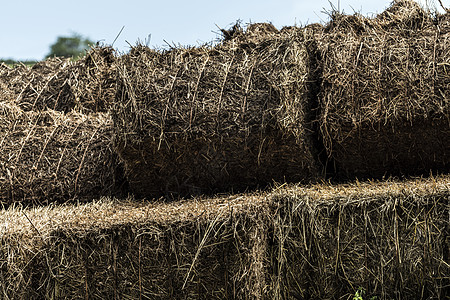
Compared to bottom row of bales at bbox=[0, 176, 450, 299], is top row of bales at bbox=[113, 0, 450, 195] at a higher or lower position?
higher

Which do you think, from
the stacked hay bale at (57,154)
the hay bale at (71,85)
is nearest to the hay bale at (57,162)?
the stacked hay bale at (57,154)

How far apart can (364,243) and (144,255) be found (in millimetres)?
1320

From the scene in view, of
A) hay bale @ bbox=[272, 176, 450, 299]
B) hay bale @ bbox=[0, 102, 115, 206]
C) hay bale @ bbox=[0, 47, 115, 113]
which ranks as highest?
hay bale @ bbox=[0, 47, 115, 113]

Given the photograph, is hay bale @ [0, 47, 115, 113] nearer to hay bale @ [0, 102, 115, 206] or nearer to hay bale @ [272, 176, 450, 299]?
hay bale @ [0, 102, 115, 206]

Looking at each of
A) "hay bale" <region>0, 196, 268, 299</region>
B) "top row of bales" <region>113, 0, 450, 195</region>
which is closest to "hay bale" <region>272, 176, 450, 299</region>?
"hay bale" <region>0, 196, 268, 299</region>

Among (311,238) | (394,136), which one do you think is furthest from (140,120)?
(394,136)

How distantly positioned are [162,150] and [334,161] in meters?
1.28

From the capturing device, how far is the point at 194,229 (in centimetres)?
328

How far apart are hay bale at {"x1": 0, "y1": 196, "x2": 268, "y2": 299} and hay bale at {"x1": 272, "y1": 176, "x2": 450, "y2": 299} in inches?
7.4

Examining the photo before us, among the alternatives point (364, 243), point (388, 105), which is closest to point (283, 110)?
point (388, 105)

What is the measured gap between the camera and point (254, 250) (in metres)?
3.27

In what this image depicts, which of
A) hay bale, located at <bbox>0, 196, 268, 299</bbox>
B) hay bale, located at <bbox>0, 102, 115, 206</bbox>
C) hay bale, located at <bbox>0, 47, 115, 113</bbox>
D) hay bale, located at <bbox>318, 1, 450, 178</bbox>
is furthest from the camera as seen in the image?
hay bale, located at <bbox>0, 47, 115, 113</bbox>

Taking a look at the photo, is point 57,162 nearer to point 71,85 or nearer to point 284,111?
point 71,85

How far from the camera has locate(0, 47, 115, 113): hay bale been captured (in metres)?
5.67
